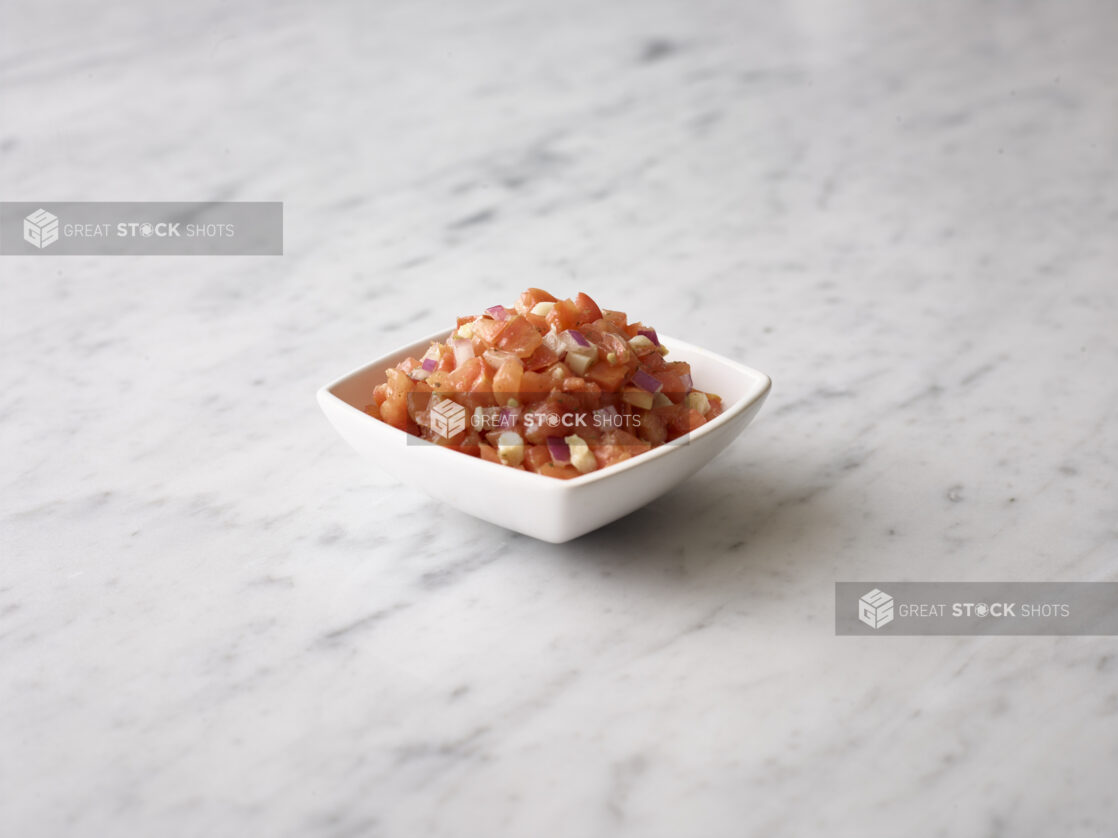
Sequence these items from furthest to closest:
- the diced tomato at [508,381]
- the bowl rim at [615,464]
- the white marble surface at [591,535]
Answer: the diced tomato at [508,381] < the bowl rim at [615,464] < the white marble surface at [591,535]

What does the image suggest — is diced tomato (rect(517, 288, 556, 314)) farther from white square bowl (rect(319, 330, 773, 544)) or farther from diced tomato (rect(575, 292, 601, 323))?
white square bowl (rect(319, 330, 773, 544))

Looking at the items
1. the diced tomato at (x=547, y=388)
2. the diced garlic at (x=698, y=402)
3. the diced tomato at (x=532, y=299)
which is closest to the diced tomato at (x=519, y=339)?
the diced tomato at (x=547, y=388)

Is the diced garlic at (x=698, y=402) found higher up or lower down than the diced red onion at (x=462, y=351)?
lower down

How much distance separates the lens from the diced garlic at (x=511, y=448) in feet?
4.55

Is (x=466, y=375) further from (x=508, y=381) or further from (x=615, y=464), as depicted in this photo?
(x=615, y=464)

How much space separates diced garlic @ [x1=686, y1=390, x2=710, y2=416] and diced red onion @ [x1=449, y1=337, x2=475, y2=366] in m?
0.28

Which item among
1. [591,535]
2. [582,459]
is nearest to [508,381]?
[582,459]

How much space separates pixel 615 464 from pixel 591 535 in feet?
0.62

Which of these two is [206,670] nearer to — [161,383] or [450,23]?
[161,383]

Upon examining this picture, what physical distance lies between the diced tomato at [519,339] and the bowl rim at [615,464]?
15cm

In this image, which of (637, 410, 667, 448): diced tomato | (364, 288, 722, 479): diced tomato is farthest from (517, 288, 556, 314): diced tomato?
(637, 410, 667, 448): diced tomato

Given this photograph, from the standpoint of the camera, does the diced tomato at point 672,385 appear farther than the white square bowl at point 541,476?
Yes

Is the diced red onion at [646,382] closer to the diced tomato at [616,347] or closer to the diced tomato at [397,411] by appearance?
the diced tomato at [616,347]

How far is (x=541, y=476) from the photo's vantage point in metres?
1.33
